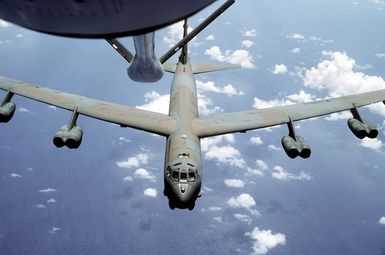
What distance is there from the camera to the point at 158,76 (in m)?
12.0

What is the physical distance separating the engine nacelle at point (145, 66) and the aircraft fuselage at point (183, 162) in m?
11.4

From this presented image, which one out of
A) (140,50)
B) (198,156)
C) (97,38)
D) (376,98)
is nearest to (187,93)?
(198,156)

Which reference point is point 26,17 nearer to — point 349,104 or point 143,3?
point 143,3

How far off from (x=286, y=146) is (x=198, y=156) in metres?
7.22

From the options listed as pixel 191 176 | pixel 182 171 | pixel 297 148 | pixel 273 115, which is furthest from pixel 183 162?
pixel 273 115

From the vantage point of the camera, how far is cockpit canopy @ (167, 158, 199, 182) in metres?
22.4

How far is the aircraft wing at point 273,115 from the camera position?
29.1m

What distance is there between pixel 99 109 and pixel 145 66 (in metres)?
20.1

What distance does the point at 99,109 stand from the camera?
29922 mm

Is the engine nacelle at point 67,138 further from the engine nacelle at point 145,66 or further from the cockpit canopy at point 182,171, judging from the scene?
the engine nacelle at point 145,66

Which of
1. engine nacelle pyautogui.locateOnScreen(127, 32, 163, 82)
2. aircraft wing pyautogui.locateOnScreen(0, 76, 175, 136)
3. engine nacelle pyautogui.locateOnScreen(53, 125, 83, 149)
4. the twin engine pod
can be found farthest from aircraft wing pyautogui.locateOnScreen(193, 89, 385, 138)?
engine nacelle pyautogui.locateOnScreen(127, 32, 163, 82)

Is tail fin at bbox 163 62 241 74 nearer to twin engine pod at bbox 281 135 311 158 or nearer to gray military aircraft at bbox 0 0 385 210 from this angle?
gray military aircraft at bbox 0 0 385 210

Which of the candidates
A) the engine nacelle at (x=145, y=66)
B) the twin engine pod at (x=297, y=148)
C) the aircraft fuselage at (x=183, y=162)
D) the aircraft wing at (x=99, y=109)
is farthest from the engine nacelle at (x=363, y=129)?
the engine nacelle at (x=145, y=66)

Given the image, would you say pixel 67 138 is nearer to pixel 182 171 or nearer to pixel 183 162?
pixel 183 162
